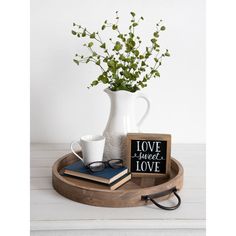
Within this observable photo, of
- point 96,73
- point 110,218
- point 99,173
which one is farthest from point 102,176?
point 96,73

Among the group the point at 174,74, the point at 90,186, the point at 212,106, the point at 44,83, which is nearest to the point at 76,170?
the point at 90,186

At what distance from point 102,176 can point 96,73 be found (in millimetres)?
667

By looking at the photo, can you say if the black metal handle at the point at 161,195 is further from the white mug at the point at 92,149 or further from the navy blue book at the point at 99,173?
the white mug at the point at 92,149

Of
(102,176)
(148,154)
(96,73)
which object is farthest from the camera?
(96,73)

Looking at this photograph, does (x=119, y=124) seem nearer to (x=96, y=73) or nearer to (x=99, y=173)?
(x=99, y=173)

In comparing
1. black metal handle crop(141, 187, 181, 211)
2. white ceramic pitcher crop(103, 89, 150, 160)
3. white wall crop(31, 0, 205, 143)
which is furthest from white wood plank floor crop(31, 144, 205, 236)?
white wall crop(31, 0, 205, 143)

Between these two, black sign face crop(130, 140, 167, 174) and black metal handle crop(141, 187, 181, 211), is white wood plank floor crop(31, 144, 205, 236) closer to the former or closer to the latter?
black metal handle crop(141, 187, 181, 211)

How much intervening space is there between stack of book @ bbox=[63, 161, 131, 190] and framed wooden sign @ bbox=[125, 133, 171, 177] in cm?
6

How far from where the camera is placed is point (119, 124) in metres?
1.23

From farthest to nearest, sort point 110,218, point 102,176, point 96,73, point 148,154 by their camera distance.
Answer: point 96,73
point 148,154
point 102,176
point 110,218

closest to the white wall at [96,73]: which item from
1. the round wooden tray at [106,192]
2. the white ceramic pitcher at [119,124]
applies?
the white ceramic pitcher at [119,124]

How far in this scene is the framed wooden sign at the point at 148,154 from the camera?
1195 millimetres

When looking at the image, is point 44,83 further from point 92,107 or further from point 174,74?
point 174,74

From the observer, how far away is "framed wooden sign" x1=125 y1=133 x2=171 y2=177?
1.20 metres
